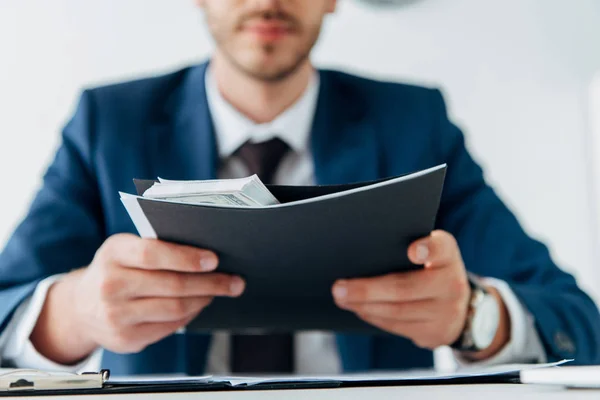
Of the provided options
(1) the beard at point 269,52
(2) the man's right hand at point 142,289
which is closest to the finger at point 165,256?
(2) the man's right hand at point 142,289

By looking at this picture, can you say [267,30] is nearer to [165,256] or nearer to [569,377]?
[165,256]

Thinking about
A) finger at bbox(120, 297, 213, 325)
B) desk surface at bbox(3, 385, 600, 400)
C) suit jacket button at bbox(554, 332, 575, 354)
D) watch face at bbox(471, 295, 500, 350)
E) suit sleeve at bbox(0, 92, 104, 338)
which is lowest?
desk surface at bbox(3, 385, 600, 400)

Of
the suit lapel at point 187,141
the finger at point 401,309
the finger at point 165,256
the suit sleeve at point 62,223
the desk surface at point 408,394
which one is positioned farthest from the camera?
the suit lapel at point 187,141

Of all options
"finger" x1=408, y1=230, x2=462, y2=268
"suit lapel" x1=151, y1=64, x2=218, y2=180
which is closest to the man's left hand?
"finger" x1=408, y1=230, x2=462, y2=268

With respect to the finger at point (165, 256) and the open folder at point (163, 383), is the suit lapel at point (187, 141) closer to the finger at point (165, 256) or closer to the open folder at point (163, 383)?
the finger at point (165, 256)

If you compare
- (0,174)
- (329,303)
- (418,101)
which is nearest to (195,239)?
(329,303)

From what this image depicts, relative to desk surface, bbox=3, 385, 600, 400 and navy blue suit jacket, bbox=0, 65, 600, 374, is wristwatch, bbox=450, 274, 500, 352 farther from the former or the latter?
desk surface, bbox=3, 385, 600, 400

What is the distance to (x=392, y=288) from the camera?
0.79m

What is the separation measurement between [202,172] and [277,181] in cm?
14

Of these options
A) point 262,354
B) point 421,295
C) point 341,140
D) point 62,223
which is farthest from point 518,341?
point 62,223

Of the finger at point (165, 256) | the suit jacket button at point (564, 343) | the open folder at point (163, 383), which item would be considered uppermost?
the finger at point (165, 256)

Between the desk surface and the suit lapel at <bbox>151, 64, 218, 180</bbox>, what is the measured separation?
0.73 metres

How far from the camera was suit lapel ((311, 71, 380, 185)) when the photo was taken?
4.04ft

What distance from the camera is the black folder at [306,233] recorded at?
0.62 metres
